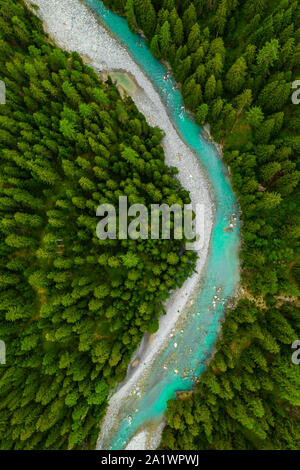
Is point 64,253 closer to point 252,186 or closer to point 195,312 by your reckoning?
point 195,312

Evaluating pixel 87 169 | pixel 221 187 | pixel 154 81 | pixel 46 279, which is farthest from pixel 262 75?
pixel 46 279

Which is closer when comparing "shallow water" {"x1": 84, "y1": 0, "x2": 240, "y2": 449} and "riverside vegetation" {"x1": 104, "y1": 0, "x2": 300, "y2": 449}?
"riverside vegetation" {"x1": 104, "y1": 0, "x2": 300, "y2": 449}

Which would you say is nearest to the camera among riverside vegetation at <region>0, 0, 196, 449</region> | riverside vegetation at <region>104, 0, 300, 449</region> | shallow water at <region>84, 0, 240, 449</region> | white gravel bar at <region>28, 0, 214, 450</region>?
riverside vegetation at <region>104, 0, 300, 449</region>

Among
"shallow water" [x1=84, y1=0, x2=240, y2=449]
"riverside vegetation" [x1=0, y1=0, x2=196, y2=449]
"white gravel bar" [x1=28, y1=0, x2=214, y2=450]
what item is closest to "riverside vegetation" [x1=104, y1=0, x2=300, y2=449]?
"shallow water" [x1=84, y1=0, x2=240, y2=449]

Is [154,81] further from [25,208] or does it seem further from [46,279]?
[46,279]

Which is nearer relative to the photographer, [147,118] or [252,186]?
[252,186]

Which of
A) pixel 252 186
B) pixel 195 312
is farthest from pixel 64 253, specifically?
pixel 252 186

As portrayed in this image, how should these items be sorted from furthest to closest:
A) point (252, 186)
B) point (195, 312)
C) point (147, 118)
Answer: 1. point (147, 118)
2. point (195, 312)
3. point (252, 186)

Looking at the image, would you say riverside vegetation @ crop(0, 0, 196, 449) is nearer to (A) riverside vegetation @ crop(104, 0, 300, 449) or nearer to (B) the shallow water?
(B) the shallow water
